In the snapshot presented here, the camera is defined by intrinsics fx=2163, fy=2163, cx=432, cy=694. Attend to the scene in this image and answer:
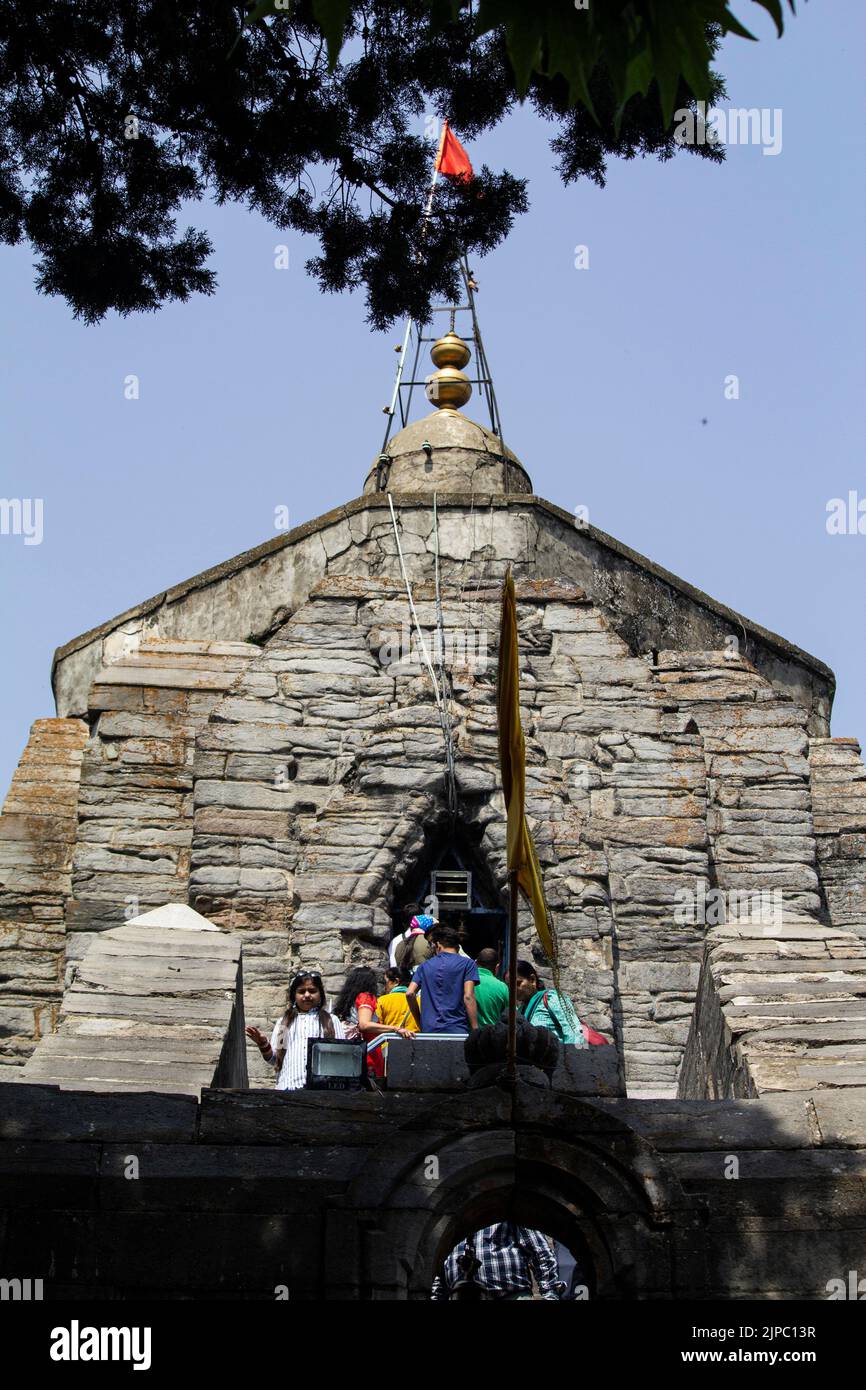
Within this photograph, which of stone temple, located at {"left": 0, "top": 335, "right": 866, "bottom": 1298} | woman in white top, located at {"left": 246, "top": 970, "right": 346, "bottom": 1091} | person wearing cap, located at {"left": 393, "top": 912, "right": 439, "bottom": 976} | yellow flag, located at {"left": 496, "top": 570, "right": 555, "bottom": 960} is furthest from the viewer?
person wearing cap, located at {"left": 393, "top": 912, "right": 439, "bottom": 976}

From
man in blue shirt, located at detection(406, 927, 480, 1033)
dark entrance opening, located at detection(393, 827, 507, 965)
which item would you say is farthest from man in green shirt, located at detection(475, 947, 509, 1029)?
dark entrance opening, located at detection(393, 827, 507, 965)

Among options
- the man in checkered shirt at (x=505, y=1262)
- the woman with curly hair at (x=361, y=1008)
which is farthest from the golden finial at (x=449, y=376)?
the man in checkered shirt at (x=505, y=1262)

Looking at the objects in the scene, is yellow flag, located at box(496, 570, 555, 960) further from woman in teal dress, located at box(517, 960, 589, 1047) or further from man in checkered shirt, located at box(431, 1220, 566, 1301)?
woman in teal dress, located at box(517, 960, 589, 1047)

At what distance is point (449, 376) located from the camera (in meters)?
19.4

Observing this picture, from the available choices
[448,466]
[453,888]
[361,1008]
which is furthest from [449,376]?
[361,1008]

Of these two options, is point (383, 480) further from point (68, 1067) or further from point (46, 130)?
point (68, 1067)

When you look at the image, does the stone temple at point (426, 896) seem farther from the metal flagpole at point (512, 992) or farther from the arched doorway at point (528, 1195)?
the metal flagpole at point (512, 992)

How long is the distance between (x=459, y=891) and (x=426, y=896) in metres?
0.22

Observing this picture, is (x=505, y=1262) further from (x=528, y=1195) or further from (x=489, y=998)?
(x=489, y=998)

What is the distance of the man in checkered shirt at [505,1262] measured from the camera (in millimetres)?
9094

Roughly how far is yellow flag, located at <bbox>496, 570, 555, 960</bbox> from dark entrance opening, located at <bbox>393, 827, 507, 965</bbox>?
5111 millimetres

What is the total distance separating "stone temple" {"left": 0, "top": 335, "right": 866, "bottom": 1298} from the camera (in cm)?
820

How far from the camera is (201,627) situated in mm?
16984
